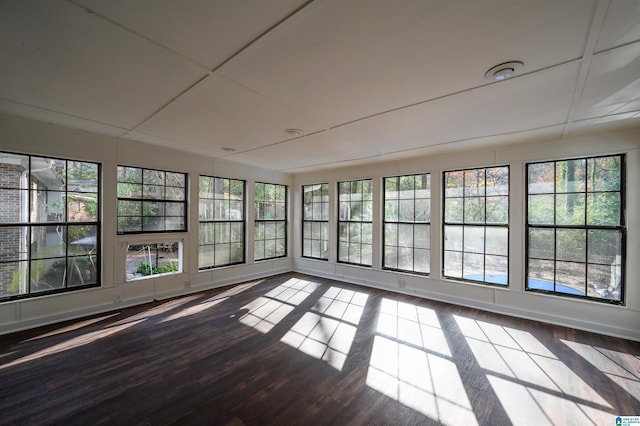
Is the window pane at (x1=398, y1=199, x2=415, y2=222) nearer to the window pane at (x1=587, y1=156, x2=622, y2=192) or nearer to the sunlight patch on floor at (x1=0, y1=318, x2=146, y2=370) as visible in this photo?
the window pane at (x1=587, y1=156, x2=622, y2=192)

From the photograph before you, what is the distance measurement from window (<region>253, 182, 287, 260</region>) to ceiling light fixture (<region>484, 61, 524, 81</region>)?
16.3 feet

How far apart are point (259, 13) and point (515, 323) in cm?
465

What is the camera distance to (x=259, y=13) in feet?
4.56

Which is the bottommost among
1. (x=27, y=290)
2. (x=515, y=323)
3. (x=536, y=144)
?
(x=515, y=323)

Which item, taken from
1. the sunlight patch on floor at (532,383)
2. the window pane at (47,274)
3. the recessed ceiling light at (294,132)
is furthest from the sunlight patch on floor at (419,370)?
the window pane at (47,274)

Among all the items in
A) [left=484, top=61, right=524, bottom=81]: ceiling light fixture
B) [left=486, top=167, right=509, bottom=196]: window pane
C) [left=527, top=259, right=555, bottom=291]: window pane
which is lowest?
[left=527, top=259, right=555, bottom=291]: window pane

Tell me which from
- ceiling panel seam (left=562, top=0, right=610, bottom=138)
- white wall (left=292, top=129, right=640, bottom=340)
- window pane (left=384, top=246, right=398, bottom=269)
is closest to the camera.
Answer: ceiling panel seam (left=562, top=0, right=610, bottom=138)

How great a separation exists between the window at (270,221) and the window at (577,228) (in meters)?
5.06

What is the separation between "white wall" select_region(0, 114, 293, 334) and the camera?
322 cm

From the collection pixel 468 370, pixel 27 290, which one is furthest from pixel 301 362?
pixel 27 290

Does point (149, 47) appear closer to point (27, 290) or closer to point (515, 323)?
point (27, 290)

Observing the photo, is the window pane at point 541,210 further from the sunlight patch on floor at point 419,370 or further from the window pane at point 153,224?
the window pane at point 153,224

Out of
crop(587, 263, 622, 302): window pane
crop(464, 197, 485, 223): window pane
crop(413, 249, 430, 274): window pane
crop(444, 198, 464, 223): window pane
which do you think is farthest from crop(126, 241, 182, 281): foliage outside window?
crop(587, 263, 622, 302): window pane

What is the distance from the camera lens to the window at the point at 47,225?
10.5ft
